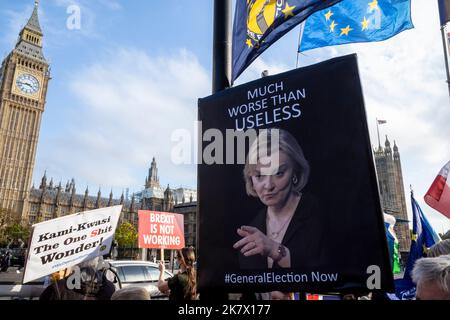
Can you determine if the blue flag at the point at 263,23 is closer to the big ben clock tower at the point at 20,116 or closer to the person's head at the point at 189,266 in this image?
the person's head at the point at 189,266

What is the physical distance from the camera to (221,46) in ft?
11.5

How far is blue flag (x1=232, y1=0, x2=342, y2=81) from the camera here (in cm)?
352

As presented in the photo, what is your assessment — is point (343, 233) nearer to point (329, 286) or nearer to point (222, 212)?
point (329, 286)

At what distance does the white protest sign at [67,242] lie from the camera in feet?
14.8

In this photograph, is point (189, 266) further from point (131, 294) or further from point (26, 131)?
point (26, 131)

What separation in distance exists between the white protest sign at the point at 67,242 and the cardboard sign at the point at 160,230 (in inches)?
149

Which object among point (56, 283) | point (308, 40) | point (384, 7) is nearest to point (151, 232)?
point (56, 283)

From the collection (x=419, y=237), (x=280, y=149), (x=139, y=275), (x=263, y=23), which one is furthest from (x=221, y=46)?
(x=139, y=275)

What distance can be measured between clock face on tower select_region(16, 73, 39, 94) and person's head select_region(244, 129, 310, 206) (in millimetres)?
103478

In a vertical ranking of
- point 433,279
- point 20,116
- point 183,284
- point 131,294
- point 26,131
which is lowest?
point 183,284

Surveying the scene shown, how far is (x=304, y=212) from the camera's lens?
2.29 meters

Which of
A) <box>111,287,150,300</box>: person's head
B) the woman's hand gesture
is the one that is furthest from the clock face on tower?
the woman's hand gesture

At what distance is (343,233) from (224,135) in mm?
1248

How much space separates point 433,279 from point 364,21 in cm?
354
